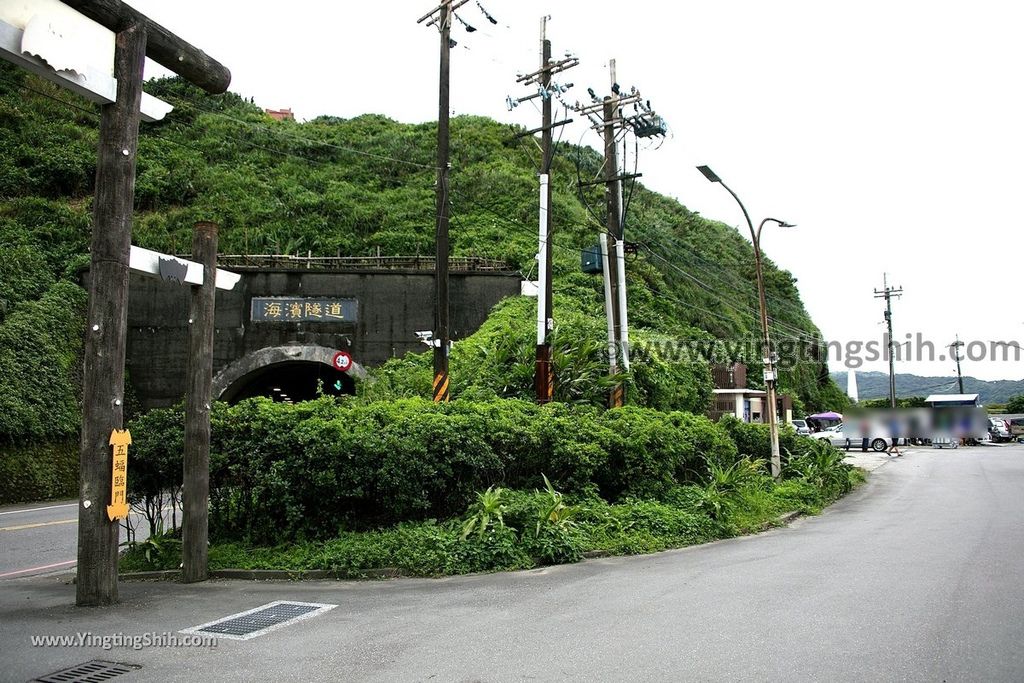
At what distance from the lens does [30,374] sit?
2086 centimetres

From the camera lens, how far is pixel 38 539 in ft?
42.6

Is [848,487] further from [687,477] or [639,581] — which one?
[639,581]

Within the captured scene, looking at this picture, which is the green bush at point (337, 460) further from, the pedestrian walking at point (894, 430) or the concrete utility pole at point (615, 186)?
the pedestrian walking at point (894, 430)

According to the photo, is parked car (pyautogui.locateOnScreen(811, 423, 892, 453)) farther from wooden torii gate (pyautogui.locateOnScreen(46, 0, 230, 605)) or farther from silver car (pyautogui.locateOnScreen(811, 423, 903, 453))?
wooden torii gate (pyautogui.locateOnScreen(46, 0, 230, 605))

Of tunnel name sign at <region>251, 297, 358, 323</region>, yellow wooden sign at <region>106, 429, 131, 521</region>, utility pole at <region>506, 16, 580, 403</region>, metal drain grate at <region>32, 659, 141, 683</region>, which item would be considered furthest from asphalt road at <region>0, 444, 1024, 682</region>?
tunnel name sign at <region>251, 297, 358, 323</region>

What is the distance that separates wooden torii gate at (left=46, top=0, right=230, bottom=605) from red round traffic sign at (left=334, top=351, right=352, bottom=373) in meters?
16.1

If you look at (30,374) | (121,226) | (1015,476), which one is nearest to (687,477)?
(121,226)

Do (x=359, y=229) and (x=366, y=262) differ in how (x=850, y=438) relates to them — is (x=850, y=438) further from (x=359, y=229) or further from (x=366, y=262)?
(x=359, y=229)

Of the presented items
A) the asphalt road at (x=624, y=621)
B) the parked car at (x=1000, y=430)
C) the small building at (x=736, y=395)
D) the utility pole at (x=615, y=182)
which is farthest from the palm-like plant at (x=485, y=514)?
the parked car at (x=1000, y=430)

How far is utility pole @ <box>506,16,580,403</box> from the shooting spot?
15547 millimetres

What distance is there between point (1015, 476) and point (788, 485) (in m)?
9.26

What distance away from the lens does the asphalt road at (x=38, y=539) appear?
1058 centimetres

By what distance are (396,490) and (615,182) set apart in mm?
11613

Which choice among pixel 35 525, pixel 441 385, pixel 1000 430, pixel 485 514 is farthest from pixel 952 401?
pixel 35 525
